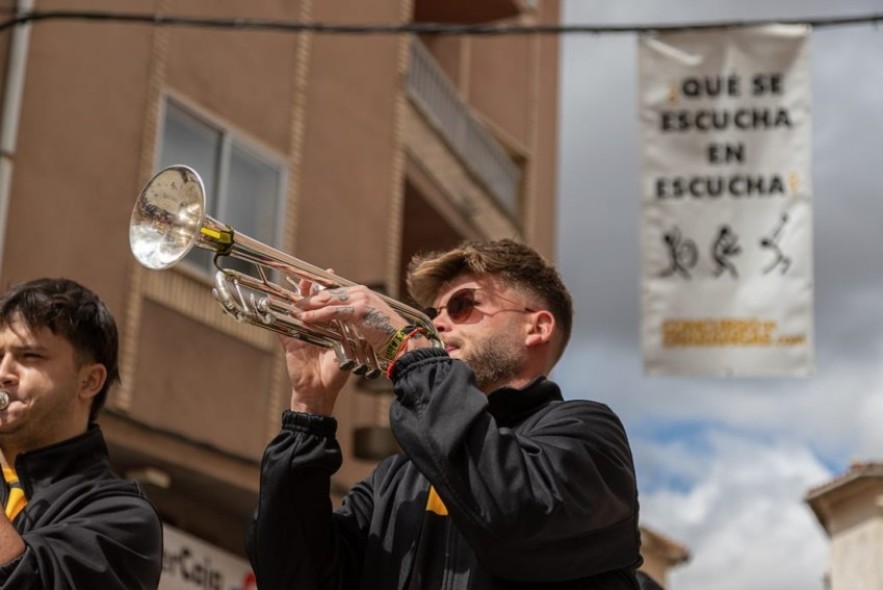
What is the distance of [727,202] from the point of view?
1011 centimetres

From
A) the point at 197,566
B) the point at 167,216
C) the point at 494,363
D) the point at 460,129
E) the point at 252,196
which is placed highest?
the point at 460,129

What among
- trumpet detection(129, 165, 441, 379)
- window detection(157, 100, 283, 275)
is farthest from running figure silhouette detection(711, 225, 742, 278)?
trumpet detection(129, 165, 441, 379)

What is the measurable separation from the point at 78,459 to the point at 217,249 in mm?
765

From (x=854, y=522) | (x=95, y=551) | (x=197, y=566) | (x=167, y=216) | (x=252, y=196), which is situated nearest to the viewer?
(x=95, y=551)

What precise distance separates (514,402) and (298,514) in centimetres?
65

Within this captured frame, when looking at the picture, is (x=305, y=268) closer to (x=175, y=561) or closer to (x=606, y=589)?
(x=606, y=589)

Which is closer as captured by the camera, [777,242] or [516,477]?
[516,477]

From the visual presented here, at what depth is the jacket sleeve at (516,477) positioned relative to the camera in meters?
3.76

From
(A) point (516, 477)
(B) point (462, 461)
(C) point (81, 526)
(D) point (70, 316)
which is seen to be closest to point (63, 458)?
(C) point (81, 526)

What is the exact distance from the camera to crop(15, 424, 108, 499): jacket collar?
15.1 ft

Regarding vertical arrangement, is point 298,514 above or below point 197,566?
above

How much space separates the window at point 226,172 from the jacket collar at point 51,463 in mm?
8268

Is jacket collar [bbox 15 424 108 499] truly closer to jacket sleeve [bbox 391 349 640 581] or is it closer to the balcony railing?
jacket sleeve [bbox 391 349 640 581]

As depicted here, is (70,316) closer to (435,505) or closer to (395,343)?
(395,343)
